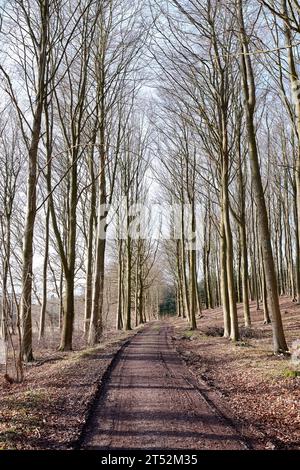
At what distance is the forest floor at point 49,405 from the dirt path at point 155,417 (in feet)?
0.75

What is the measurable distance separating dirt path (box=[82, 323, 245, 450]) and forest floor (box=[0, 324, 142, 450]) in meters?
0.23

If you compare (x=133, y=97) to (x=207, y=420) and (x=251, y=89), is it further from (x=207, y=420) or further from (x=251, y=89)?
(x=207, y=420)

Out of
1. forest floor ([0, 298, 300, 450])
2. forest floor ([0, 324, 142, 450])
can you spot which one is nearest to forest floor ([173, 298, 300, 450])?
forest floor ([0, 298, 300, 450])

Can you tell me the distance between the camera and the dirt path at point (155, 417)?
4.30m

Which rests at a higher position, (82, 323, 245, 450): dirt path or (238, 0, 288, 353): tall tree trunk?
(238, 0, 288, 353): tall tree trunk

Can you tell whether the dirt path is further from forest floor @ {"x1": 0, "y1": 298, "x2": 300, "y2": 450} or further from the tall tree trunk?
the tall tree trunk

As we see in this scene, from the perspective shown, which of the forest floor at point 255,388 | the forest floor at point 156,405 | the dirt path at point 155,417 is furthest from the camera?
the forest floor at point 255,388

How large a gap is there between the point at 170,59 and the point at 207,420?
11505 mm

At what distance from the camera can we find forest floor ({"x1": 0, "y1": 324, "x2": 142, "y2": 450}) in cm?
446

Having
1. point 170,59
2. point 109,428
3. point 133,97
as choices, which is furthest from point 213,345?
point 133,97

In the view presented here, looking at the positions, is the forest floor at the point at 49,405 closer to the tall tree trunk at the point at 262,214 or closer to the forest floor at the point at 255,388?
the forest floor at the point at 255,388

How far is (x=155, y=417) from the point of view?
5.15 m

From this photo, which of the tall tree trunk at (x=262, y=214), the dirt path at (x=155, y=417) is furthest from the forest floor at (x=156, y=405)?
the tall tree trunk at (x=262, y=214)
